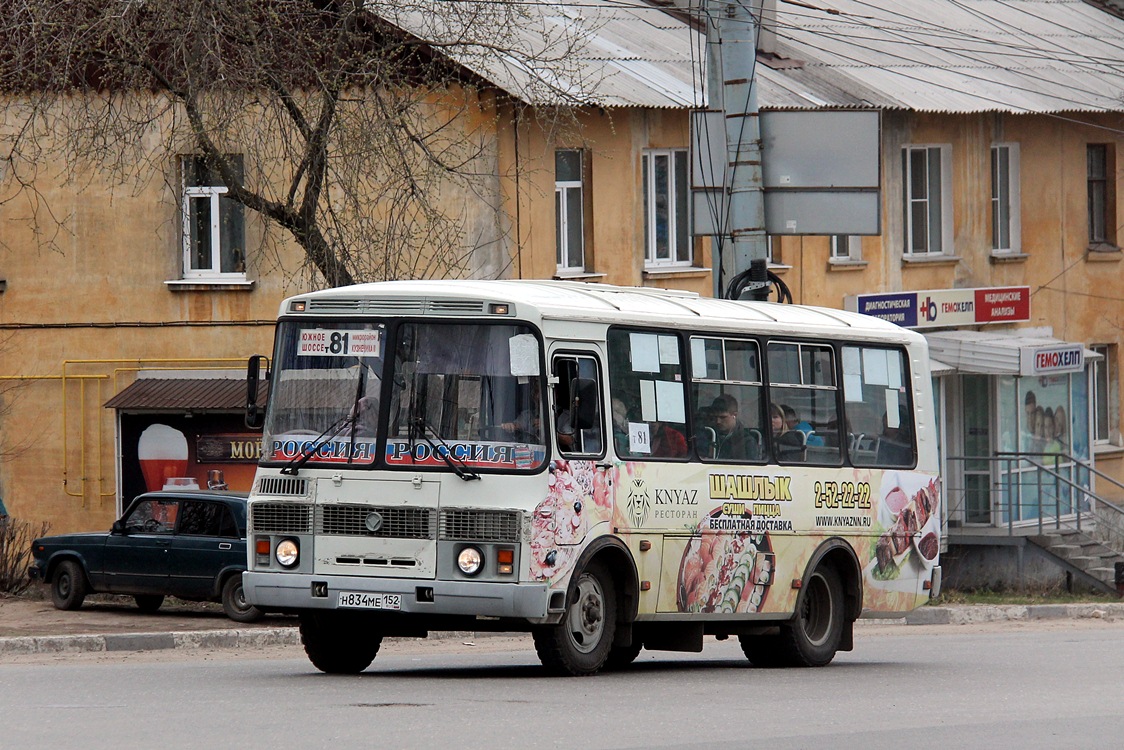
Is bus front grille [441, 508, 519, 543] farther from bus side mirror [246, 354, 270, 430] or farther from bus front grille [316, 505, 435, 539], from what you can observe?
bus side mirror [246, 354, 270, 430]

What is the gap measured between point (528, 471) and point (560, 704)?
5.81 feet

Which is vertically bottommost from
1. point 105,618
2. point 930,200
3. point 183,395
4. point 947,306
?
point 105,618

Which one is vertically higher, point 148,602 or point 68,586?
point 68,586

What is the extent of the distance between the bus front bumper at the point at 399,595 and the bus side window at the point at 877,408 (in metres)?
4.09

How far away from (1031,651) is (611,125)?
10.4 meters

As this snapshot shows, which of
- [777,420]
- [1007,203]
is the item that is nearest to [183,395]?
[777,420]

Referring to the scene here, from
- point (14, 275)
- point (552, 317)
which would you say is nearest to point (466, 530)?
point (552, 317)

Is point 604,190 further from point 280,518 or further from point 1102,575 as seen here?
point 280,518

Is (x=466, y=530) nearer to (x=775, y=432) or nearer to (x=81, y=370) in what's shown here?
(x=775, y=432)

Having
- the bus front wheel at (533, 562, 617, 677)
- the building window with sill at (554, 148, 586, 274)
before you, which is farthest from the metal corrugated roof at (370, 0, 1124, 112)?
the bus front wheel at (533, 562, 617, 677)

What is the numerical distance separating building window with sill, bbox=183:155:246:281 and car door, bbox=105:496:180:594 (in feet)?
17.1

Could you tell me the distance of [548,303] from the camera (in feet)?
40.5

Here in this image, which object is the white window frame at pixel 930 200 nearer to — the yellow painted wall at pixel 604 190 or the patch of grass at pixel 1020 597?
the yellow painted wall at pixel 604 190

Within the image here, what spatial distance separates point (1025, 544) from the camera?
2805 centimetres
